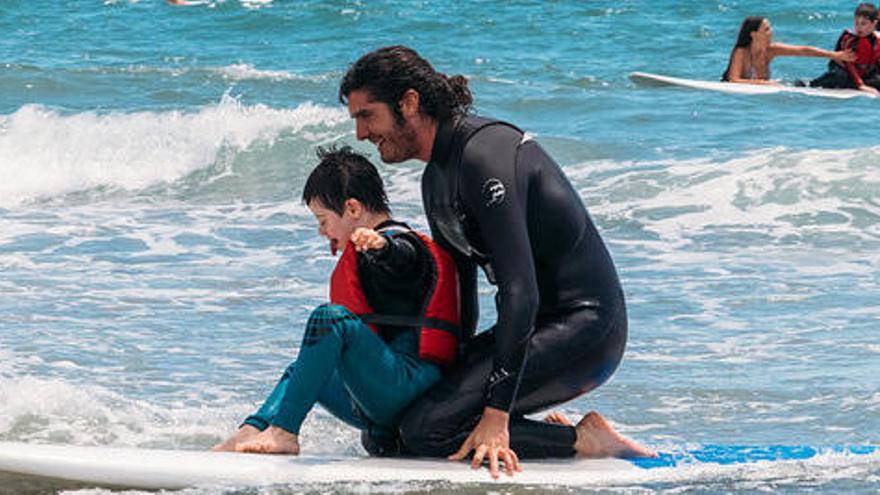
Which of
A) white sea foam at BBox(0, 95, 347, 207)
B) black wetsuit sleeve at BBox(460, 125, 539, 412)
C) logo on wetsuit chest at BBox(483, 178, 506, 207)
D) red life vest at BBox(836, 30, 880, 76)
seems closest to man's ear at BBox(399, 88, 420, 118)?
black wetsuit sleeve at BBox(460, 125, 539, 412)

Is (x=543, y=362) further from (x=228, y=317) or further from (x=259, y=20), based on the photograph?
(x=259, y=20)

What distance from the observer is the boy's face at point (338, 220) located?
4.50 m

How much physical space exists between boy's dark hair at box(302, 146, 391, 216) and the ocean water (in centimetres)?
78

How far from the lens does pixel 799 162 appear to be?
38.8 feet

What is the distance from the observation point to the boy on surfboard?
4344 mm

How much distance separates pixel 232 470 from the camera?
4434 mm

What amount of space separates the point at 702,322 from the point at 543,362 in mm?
3141

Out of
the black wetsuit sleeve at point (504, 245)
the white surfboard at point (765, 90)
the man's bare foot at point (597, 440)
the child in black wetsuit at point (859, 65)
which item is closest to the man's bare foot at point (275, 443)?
the black wetsuit sleeve at point (504, 245)

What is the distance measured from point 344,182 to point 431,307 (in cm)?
42

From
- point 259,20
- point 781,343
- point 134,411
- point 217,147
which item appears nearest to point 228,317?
point 134,411

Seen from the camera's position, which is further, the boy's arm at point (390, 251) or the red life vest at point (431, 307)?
the red life vest at point (431, 307)

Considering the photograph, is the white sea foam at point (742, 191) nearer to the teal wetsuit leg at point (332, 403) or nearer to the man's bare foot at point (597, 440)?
the man's bare foot at point (597, 440)

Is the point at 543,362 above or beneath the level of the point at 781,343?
above

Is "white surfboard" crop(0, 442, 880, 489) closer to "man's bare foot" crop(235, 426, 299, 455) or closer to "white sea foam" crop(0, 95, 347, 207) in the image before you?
"man's bare foot" crop(235, 426, 299, 455)
